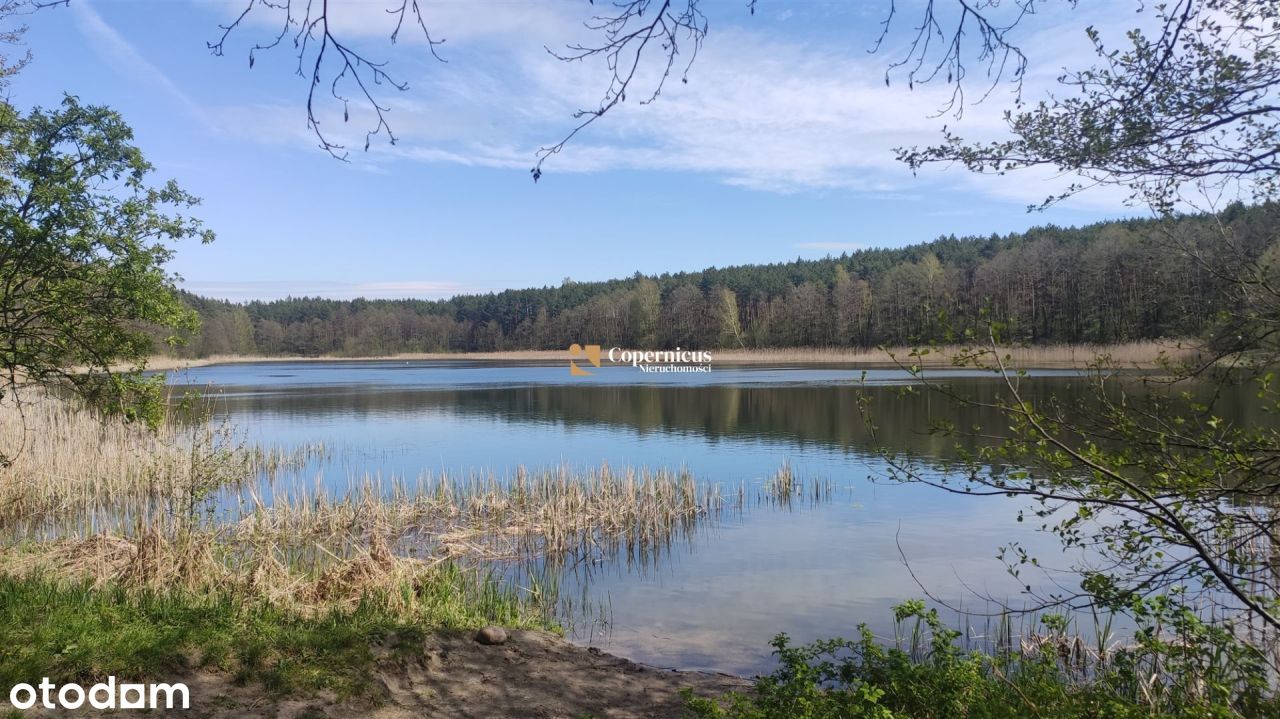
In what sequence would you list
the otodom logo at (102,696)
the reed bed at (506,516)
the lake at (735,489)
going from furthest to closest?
the reed bed at (506,516)
the lake at (735,489)
the otodom logo at (102,696)

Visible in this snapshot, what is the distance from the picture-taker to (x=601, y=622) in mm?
8984

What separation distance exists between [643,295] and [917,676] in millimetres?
98342

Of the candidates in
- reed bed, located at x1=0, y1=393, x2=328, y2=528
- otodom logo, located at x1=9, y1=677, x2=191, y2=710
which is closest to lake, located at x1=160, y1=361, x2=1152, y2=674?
reed bed, located at x1=0, y1=393, x2=328, y2=528

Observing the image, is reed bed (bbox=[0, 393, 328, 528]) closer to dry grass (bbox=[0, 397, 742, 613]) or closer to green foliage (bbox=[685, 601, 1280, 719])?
dry grass (bbox=[0, 397, 742, 613])

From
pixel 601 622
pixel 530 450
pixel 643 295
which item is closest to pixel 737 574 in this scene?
pixel 601 622

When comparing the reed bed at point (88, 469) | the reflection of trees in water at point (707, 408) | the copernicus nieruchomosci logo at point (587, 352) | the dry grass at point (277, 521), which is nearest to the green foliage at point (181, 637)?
the dry grass at point (277, 521)

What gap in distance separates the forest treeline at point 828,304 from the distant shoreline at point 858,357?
1.73 feet

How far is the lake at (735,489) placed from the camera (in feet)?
29.8

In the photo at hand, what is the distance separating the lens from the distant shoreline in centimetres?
600

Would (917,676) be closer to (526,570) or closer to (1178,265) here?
(1178,265)

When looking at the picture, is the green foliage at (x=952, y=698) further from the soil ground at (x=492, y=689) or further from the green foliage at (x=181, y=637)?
the green foliage at (x=181, y=637)

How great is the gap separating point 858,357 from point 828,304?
1453 cm

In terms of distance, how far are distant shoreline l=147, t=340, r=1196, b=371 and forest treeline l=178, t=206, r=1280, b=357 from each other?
0.53 metres

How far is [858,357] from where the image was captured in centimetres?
7575
